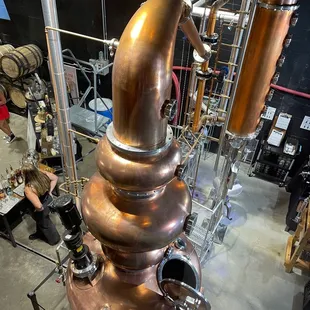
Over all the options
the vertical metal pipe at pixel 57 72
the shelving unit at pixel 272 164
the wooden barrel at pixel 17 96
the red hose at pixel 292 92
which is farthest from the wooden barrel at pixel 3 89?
the red hose at pixel 292 92

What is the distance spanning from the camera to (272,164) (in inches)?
215

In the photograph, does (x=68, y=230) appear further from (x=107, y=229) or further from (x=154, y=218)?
(x=154, y=218)

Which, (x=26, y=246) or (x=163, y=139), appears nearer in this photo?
(x=163, y=139)

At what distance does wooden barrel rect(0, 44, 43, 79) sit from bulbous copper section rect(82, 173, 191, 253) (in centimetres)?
588

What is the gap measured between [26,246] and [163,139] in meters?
4.15

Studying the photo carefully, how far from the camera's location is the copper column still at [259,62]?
2072 millimetres

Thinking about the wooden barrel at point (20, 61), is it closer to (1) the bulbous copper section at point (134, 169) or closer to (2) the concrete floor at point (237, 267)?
(2) the concrete floor at point (237, 267)

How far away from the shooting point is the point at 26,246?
175 inches

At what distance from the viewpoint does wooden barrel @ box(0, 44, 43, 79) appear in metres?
6.09

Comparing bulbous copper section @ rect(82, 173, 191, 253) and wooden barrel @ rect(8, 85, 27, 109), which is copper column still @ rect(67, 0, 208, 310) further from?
wooden barrel @ rect(8, 85, 27, 109)

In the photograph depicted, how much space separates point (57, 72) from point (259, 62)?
1.58 metres

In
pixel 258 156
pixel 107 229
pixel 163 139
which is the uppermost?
pixel 163 139

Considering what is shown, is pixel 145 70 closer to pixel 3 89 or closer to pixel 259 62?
pixel 259 62

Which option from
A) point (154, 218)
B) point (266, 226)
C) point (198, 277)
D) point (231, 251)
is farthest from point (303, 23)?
point (154, 218)
